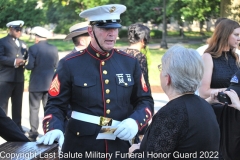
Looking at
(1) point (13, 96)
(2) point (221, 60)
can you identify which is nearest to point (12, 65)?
(1) point (13, 96)

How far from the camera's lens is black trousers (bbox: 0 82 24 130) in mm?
7633

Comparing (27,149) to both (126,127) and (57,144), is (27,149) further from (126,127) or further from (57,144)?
(126,127)

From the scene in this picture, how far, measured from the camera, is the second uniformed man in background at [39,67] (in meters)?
7.65

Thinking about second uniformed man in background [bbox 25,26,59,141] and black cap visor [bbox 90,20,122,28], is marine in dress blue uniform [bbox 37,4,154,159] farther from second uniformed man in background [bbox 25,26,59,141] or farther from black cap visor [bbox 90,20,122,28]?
second uniformed man in background [bbox 25,26,59,141]

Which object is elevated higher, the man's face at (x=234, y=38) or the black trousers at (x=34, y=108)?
the man's face at (x=234, y=38)

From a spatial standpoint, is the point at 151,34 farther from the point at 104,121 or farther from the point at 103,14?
the point at 104,121

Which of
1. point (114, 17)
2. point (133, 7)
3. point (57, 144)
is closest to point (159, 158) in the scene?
point (57, 144)

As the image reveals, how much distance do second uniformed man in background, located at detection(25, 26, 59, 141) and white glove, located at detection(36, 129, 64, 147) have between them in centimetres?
479

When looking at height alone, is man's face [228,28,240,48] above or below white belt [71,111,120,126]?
above

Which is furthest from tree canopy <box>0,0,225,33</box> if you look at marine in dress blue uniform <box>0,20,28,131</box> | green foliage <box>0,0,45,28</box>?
marine in dress blue uniform <box>0,20,28,131</box>

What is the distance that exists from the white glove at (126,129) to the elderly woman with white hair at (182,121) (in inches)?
18.7

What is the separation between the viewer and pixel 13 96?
7812 mm

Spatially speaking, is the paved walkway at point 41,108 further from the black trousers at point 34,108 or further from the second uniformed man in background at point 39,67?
the second uniformed man in background at point 39,67

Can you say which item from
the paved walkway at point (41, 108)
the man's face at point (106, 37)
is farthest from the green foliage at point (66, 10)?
the man's face at point (106, 37)
